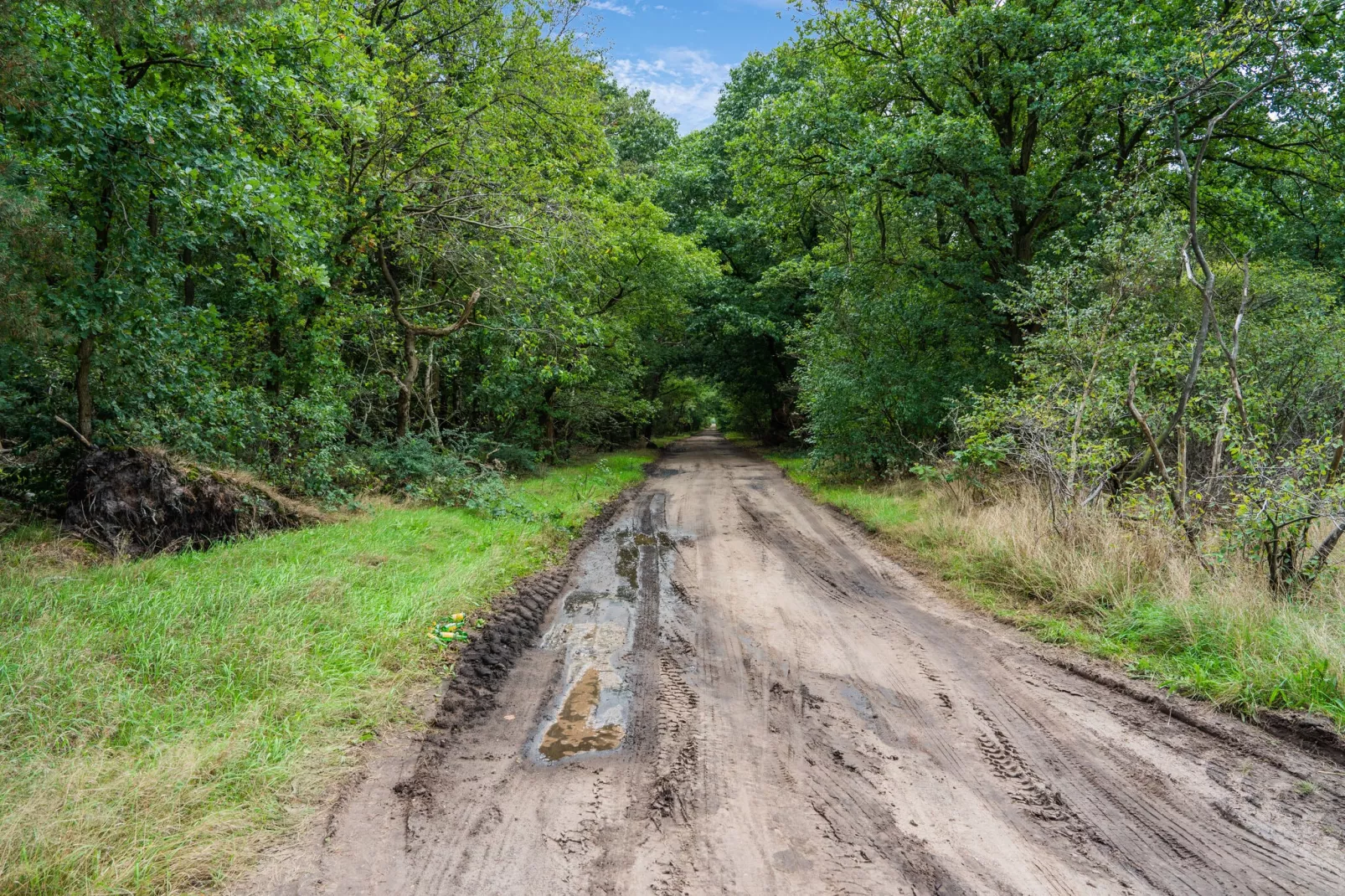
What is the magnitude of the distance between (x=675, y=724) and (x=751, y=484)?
1188 cm

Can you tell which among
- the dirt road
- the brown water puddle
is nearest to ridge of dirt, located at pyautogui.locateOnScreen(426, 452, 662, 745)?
the dirt road

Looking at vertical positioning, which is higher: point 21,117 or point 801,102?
point 801,102

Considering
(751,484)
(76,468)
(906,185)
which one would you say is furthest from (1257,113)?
(76,468)

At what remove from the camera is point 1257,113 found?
32.4ft

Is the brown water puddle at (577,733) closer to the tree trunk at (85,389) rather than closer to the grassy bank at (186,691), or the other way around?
the grassy bank at (186,691)

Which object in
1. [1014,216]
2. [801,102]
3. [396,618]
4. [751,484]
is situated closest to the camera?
[396,618]

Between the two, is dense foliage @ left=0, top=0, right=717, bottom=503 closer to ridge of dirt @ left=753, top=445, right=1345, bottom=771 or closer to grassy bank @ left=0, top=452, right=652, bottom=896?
grassy bank @ left=0, top=452, right=652, bottom=896

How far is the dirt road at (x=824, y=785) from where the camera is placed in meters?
2.58

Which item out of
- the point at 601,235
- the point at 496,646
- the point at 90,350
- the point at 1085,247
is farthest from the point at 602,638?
the point at 1085,247

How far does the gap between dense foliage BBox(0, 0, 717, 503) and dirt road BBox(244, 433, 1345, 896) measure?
198 inches

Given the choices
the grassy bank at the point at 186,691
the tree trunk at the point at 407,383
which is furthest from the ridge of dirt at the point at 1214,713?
the tree trunk at the point at 407,383

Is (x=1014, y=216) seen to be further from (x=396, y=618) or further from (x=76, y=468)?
(x=76, y=468)

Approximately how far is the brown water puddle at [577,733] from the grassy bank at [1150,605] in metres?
3.92

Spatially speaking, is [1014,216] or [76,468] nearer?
[76,468]
